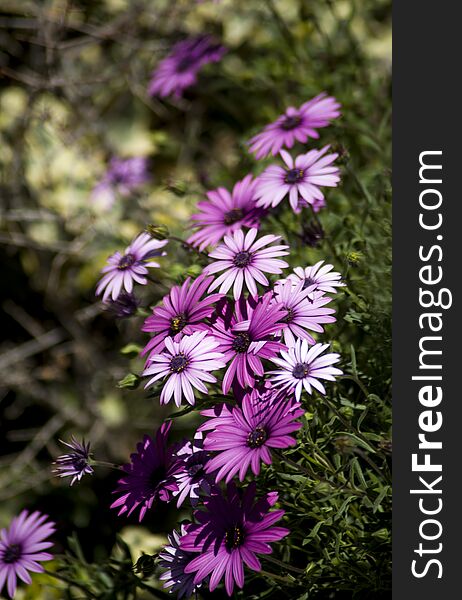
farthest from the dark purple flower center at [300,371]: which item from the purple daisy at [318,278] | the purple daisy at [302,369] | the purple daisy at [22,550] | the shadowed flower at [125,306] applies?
the purple daisy at [22,550]

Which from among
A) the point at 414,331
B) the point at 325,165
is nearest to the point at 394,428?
the point at 414,331

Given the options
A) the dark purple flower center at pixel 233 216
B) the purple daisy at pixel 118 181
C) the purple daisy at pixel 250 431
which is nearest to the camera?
the purple daisy at pixel 250 431

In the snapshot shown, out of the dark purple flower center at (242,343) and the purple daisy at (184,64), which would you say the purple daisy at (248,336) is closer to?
the dark purple flower center at (242,343)

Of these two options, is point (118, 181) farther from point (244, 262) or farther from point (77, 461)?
point (77, 461)

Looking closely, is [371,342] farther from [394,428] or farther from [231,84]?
[231,84]

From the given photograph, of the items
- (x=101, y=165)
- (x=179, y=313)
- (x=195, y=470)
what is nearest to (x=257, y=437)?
(x=195, y=470)

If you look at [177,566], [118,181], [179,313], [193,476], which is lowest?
[177,566]

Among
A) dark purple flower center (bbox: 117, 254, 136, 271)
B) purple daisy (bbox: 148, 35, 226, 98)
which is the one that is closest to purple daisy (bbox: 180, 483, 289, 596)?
dark purple flower center (bbox: 117, 254, 136, 271)
